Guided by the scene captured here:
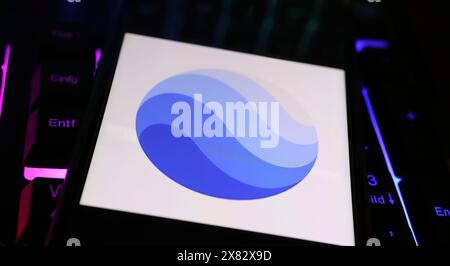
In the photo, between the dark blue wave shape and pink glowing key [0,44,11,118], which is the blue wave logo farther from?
pink glowing key [0,44,11,118]

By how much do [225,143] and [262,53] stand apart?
0.21 metres

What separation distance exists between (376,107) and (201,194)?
42cm

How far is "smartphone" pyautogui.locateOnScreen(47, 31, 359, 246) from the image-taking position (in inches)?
30.6

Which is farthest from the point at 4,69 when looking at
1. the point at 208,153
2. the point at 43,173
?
the point at 208,153

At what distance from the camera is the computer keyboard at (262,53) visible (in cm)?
87

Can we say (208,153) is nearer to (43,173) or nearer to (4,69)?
(43,173)

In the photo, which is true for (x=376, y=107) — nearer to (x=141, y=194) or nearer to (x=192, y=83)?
(x=192, y=83)

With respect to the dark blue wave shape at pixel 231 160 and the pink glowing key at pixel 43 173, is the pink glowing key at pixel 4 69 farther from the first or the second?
the dark blue wave shape at pixel 231 160

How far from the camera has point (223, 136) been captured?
87 cm

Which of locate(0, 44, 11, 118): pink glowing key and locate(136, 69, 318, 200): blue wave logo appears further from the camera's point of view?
locate(0, 44, 11, 118): pink glowing key

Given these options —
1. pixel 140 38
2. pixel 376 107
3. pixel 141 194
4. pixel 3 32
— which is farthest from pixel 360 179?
pixel 3 32

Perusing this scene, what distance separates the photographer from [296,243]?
0.78 metres

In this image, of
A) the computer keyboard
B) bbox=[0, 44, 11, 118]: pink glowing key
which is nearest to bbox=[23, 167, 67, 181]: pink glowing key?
the computer keyboard

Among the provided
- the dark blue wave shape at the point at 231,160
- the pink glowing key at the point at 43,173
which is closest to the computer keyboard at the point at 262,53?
the pink glowing key at the point at 43,173
